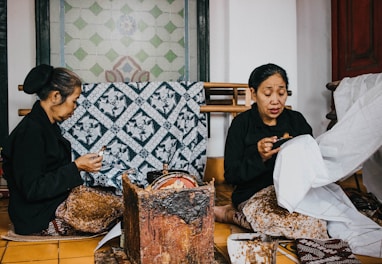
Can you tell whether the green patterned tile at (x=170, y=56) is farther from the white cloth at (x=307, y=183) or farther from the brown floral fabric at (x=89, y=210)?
the white cloth at (x=307, y=183)

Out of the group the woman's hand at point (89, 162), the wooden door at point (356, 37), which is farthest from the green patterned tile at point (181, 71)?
the woman's hand at point (89, 162)

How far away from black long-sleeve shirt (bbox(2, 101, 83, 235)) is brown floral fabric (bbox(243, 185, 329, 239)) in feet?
2.99

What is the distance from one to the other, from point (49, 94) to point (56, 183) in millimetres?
451

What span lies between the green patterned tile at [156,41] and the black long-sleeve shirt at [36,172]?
1.58 meters

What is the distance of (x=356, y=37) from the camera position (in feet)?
11.2

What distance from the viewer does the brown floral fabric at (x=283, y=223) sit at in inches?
79.8

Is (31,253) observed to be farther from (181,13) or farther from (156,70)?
(181,13)

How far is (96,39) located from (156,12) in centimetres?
56

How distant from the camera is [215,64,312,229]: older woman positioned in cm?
231

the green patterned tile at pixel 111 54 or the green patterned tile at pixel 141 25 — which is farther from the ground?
the green patterned tile at pixel 141 25

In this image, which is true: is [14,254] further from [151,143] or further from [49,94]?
[151,143]

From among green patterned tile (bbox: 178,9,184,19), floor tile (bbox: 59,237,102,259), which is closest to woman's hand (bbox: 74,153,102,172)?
floor tile (bbox: 59,237,102,259)

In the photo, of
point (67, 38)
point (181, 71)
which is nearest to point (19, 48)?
point (67, 38)

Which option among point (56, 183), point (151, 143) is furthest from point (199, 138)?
point (56, 183)
